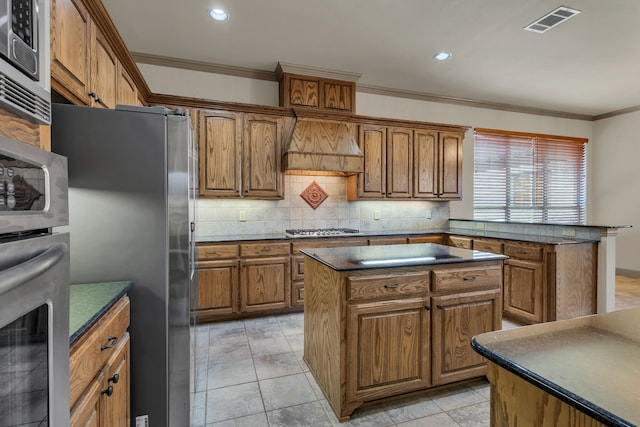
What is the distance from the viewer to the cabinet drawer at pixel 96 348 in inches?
35.4

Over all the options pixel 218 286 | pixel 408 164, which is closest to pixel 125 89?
pixel 218 286

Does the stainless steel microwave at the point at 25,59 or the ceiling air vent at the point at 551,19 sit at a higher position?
the ceiling air vent at the point at 551,19

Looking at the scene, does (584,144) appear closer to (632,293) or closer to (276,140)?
(632,293)

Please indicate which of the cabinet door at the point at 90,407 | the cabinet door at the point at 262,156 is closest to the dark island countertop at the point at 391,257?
the cabinet door at the point at 90,407

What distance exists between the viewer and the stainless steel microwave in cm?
60

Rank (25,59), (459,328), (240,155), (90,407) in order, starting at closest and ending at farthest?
(25,59) → (90,407) → (459,328) → (240,155)

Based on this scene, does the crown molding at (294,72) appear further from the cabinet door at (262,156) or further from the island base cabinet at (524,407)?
the island base cabinet at (524,407)

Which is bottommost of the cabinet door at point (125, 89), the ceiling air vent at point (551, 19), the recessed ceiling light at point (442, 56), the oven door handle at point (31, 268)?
the oven door handle at point (31, 268)

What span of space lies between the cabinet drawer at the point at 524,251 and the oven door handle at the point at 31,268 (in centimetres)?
376

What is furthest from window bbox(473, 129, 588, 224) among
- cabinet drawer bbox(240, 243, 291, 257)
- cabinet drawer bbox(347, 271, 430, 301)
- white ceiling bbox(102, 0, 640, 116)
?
cabinet drawer bbox(347, 271, 430, 301)

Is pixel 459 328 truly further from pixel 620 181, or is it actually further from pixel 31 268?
pixel 620 181

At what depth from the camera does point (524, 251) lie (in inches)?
130

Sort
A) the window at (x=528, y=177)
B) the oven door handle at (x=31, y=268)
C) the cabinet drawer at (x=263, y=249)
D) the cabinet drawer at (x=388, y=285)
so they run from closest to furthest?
1. the oven door handle at (x=31, y=268)
2. the cabinet drawer at (x=388, y=285)
3. the cabinet drawer at (x=263, y=249)
4. the window at (x=528, y=177)

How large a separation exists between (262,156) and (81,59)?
2.05 meters
